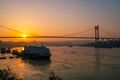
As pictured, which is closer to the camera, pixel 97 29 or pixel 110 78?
pixel 110 78

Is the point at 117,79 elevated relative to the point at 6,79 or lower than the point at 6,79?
lower

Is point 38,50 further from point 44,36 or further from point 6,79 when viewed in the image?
point 6,79

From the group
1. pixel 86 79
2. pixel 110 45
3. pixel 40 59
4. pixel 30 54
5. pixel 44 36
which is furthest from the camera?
pixel 110 45

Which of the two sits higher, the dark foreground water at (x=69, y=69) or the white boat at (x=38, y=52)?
the white boat at (x=38, y=52)

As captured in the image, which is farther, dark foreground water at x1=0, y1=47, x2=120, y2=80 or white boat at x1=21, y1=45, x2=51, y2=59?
white boat at x1=21, y1=45, x2=51, y2=59

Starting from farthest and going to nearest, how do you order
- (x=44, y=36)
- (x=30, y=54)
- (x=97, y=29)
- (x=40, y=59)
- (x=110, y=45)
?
(x=110, y=45) < (x=97, y=29) < (x=44, y=36) < (x=30, y=54) < (x=40, y=59)

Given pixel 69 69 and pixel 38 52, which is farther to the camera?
pixel 38 52

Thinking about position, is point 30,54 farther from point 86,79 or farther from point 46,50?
point 86,79

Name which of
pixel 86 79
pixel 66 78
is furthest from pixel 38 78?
pixel 86 79

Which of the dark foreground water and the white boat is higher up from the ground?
the white boat

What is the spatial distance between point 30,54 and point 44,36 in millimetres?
19489

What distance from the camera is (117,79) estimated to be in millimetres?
24250

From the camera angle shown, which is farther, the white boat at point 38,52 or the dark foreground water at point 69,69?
the white boat at point 38,52

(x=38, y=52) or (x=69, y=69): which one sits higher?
(x=38, y=52)
